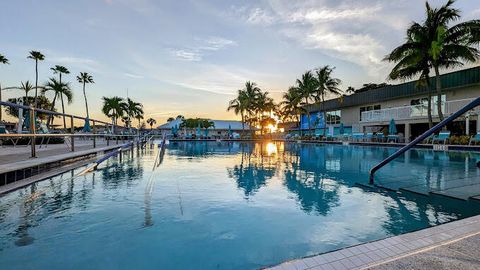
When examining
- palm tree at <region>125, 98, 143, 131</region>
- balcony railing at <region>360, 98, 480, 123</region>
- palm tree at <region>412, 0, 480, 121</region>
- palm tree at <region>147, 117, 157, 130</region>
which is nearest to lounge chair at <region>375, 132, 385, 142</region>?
balcony railing at <region>360, 98, 480, 123</region>

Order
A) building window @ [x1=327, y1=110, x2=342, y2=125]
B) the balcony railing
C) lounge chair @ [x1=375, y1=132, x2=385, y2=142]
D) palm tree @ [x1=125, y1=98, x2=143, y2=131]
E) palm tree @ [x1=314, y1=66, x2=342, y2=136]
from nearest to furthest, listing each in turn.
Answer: the balcony railing
lounge chair @ [x1=375, y1=132, x2=385, y2=142]
palm tree @ [x1=314, y1=66, x2=342, y2=136]
building window @ [x1=327, y1=110, x2=342, y2=125]
palm tree @ [x1=125, y1=98, x2=143, y2=131]

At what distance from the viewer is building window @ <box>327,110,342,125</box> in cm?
4022

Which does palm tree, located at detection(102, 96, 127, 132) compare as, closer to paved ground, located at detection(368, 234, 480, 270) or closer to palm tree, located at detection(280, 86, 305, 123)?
palm tree, located at detection(280, 86, 305, 123)

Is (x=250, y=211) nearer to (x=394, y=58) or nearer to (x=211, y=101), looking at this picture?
(x=394, y=58)

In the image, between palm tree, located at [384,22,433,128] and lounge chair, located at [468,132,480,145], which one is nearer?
lounge chair, located at [468,132,480,145]

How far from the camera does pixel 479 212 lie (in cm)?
446

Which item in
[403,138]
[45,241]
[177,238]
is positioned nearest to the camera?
[45,241]

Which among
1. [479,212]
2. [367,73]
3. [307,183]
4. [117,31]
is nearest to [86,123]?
[117,31]

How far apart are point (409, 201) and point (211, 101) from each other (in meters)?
34.9

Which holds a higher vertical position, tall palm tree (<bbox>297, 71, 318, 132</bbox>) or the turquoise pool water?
tall palm tree (<bbox>297, 71, 318, 132</bbox>)

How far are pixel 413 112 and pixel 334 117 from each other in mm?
17884

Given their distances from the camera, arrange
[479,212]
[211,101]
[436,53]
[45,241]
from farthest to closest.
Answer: [211,101] < [436,53] < [479,212] < [45,241]

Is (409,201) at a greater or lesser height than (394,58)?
lesser

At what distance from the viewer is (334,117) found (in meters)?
41.5
